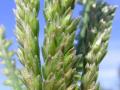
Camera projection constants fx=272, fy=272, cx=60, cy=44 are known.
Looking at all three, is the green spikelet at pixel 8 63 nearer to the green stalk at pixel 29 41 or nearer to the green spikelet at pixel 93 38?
the green stalk at pixel 29 41

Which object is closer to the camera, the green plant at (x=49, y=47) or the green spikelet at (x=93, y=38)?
the green plant at (x=49, y=47)

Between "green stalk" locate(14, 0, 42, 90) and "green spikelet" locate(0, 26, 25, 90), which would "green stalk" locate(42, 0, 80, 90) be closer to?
"green stalk" locate(14, 0, 42, 90)

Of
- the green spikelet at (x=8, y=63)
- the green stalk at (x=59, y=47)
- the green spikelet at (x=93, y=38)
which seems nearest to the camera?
the green spikelet at (x=8, y=63)

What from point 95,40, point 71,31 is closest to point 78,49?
point 95,40

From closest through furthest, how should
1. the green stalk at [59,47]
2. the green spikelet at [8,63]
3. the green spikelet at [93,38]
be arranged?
the green spikelet at [8,63] → the green stalk at [59,47] → the green spikelet at [93,38]

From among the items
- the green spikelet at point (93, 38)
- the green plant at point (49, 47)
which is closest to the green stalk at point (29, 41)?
the green plant at point (49, 47)

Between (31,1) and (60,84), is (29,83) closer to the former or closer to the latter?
(60,84)
